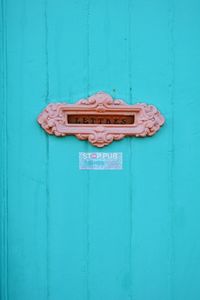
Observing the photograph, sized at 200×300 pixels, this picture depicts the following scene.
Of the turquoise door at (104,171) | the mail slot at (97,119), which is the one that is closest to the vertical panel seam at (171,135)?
the turquoise door at (104,171)

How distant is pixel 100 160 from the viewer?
→ 1482 millimetres

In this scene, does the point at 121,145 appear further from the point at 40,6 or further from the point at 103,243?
the point at 40,6

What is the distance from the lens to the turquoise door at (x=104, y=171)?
1.48m

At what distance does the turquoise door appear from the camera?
1.48 m

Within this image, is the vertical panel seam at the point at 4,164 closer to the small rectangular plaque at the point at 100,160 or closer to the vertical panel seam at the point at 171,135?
the small rectangular plaque at the point at 100,160

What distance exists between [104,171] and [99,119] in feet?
0.54

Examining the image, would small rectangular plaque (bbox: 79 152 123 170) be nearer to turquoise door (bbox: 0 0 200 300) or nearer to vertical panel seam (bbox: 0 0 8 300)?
turquoise door (bbox: 0 0 200 300)

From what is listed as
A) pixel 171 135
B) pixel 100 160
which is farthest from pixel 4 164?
pixel 171 135

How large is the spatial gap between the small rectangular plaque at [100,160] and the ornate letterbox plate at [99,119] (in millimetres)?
37

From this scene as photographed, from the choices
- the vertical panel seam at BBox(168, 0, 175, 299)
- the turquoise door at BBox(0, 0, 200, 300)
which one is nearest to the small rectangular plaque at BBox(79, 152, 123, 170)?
the turquoise door at BBox(0, 0, 200, 300)

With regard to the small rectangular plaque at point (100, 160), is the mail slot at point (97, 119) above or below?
above

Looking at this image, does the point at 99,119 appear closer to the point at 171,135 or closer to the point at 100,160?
the point at 100,160

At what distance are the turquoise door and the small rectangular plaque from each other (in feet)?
0.05

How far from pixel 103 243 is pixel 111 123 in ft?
1.26
